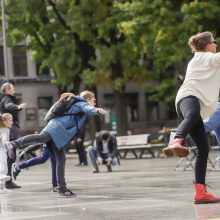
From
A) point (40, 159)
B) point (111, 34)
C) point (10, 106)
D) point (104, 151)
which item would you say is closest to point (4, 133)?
point (10, 106)

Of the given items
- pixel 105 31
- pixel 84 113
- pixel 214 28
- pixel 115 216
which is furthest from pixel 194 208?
pixel 105 31

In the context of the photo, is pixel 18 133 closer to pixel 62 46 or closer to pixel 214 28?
pixel 214 28

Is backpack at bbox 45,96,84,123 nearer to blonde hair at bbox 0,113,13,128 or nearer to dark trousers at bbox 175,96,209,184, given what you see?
blonde hair at bbox 0,113,13,128

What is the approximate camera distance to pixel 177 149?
8648 millimetres

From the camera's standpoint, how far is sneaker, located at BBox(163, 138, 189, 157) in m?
8.65

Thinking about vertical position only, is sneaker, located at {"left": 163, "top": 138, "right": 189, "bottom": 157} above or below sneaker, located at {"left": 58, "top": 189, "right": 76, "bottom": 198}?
above

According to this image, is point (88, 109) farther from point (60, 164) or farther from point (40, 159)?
point (40, 159)

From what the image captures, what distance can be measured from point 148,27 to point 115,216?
75.2 ft

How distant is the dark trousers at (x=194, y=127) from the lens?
894cm

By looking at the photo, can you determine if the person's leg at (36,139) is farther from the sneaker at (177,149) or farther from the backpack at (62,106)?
the sneaker at (177,149)

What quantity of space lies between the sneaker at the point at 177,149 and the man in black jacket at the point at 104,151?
1116cm

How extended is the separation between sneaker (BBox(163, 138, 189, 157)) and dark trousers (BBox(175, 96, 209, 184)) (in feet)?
0.33

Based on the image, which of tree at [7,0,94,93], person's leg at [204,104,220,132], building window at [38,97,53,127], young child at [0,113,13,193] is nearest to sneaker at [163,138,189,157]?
person's leg at [204,104,220,132]

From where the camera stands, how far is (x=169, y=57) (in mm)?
31109
